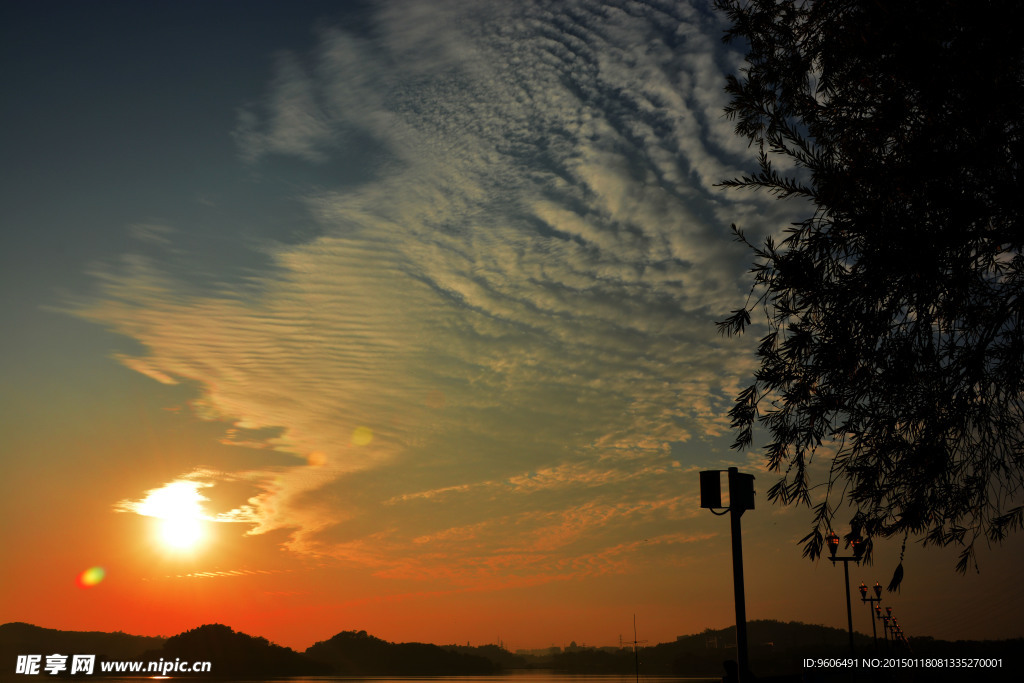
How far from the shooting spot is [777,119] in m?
9.17

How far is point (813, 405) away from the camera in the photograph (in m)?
8.98

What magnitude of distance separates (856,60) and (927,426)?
465 centimetres

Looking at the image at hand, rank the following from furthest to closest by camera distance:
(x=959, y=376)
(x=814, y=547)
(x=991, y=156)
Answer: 1. (x=814, y=547)
2. (x=959, y=376)
3. (x=991, y=156)

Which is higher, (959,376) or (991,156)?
(991,156)

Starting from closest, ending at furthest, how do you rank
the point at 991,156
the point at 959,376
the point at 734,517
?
the point at 991,156 < the point at 959,376 < the point at 734,517

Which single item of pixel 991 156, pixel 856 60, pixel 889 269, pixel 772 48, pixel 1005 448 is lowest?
pixel 1005 448

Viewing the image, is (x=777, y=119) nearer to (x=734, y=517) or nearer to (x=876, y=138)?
(x=876, y=138)

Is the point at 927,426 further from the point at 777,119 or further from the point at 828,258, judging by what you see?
the point at 777,119

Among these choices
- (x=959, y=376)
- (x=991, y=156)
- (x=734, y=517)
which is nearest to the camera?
(x=991, y=156)

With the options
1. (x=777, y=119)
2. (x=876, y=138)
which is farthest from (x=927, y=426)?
(x=777, y=119)

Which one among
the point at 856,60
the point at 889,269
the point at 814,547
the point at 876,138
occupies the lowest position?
the point at 814,547

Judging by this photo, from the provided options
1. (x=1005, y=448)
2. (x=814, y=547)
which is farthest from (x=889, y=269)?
(x=814, y=547)

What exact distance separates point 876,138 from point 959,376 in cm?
307

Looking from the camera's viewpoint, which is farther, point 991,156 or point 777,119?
point 777,119
